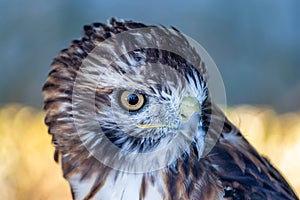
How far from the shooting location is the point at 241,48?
8.55ft

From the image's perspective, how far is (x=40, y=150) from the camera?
2.26m

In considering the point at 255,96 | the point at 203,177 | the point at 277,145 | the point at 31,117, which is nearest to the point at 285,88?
the point at 255,96

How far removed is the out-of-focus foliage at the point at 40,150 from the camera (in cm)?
219

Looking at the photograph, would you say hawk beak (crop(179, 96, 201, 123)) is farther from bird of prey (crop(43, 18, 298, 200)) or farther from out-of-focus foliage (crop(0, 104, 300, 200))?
out-of-focus foliage (crop(0, 104, 300, 200))

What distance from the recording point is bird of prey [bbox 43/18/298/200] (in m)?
1.23

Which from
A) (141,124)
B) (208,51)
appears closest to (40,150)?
(208,51)

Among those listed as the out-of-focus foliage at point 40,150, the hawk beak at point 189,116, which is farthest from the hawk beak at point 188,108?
the out-of-focus foliage at point 40,150

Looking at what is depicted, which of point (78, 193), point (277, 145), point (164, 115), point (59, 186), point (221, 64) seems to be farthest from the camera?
point (221, 64)

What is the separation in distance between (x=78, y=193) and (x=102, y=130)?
0.16m

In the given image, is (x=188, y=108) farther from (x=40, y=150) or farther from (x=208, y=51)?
(x=208, y=51)

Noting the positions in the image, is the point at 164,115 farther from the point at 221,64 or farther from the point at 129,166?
the point at 221,64

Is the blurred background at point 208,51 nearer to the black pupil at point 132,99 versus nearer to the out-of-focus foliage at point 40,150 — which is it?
the out-of-focus foliage at point 40,150

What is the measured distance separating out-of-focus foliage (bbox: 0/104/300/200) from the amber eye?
37.0 inches

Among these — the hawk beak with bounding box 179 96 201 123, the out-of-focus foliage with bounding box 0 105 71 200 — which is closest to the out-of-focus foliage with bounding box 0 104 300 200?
the out-of-focus foliage with bounding box 0 105 71 200
